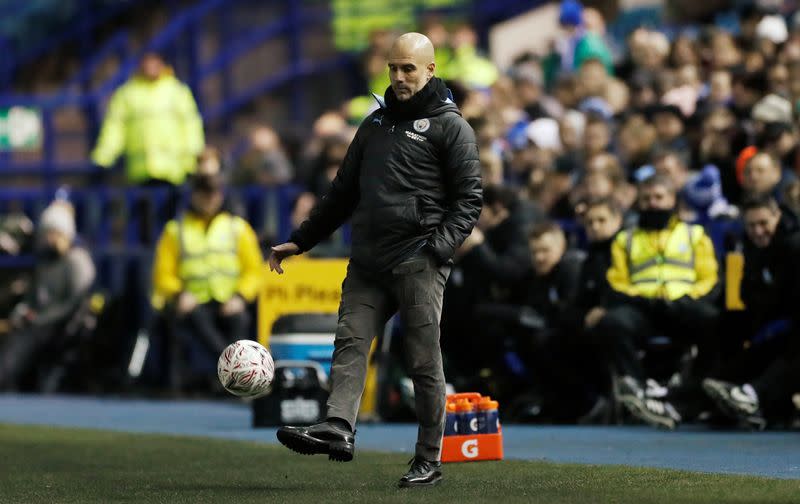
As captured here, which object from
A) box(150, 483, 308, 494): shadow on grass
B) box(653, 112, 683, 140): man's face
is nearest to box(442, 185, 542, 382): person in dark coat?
box(653, 112, 683, 140): man's face

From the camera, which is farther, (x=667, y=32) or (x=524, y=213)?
(x=667, y=32)

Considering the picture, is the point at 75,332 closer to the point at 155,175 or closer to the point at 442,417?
the point at 155,175

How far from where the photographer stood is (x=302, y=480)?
1062 cm

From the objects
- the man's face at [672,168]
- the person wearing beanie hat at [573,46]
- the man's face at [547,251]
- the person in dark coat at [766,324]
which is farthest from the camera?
the person wearing beanie hat at [573,46]

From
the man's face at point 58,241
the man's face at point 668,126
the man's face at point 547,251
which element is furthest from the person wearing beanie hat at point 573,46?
the man's face at point 547,251

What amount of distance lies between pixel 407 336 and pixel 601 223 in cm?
595

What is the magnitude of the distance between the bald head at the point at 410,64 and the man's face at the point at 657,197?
540cm

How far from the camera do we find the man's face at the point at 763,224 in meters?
14.2

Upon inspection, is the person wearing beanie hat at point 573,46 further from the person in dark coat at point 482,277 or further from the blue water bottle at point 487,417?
the blue water bottle at point 487,417

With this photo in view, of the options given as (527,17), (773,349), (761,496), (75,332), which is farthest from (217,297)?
(761,496)

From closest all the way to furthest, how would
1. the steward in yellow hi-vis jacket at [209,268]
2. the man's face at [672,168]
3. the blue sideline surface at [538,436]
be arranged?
the blue sideline surface at [538,436], the man's face at [672,168], the steward in yellow hi-vis jacket at [209,268]

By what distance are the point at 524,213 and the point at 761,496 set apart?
26.5 ft

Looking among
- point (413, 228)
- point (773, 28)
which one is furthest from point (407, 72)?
point (773, 28)

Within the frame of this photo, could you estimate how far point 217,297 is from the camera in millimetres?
20312
